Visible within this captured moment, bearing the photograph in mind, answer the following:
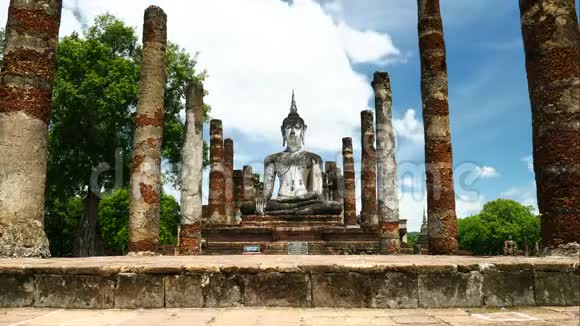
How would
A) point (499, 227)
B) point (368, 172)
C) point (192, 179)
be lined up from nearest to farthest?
point (192, 179)
point (368, 172)
point (499, 227)

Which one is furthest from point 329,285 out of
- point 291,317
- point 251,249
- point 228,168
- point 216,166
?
point 228,168

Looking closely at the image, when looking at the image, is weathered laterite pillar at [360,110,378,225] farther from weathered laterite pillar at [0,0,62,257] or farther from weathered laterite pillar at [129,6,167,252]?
weathered laterite pillar at [0,0,62,257]

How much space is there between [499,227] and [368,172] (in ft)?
139

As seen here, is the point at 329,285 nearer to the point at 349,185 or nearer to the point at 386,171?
the point at 386,171

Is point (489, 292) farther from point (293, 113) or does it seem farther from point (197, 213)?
point (293, 113)

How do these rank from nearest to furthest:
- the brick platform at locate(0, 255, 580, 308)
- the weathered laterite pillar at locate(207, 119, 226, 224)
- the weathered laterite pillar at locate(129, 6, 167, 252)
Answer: the brick platform at locate(0, 255, 580, 308)
the weathered laterite pillar at locate(129, 6, 167, 252)
the weathered laterite pillar at locate(207, 119, 226, 224)

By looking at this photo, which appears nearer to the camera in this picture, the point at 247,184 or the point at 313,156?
the point at 313,156

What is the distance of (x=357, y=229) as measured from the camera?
14.0 m

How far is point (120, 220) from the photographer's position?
34406mm

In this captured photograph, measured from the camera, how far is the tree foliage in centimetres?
5306

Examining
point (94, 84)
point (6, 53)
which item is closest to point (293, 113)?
point (94, 84)

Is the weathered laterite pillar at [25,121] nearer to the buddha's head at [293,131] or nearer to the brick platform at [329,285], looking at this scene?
the brick platform at [329,285]

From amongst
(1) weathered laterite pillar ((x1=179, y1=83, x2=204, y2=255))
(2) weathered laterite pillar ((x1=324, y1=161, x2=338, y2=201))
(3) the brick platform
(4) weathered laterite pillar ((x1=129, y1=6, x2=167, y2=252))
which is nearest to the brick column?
(2) weathered laterite pillar ((x1=324, y1=161, x2=338, y2=201))

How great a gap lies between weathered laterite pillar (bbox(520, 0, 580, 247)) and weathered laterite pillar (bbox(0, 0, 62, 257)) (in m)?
7.41
